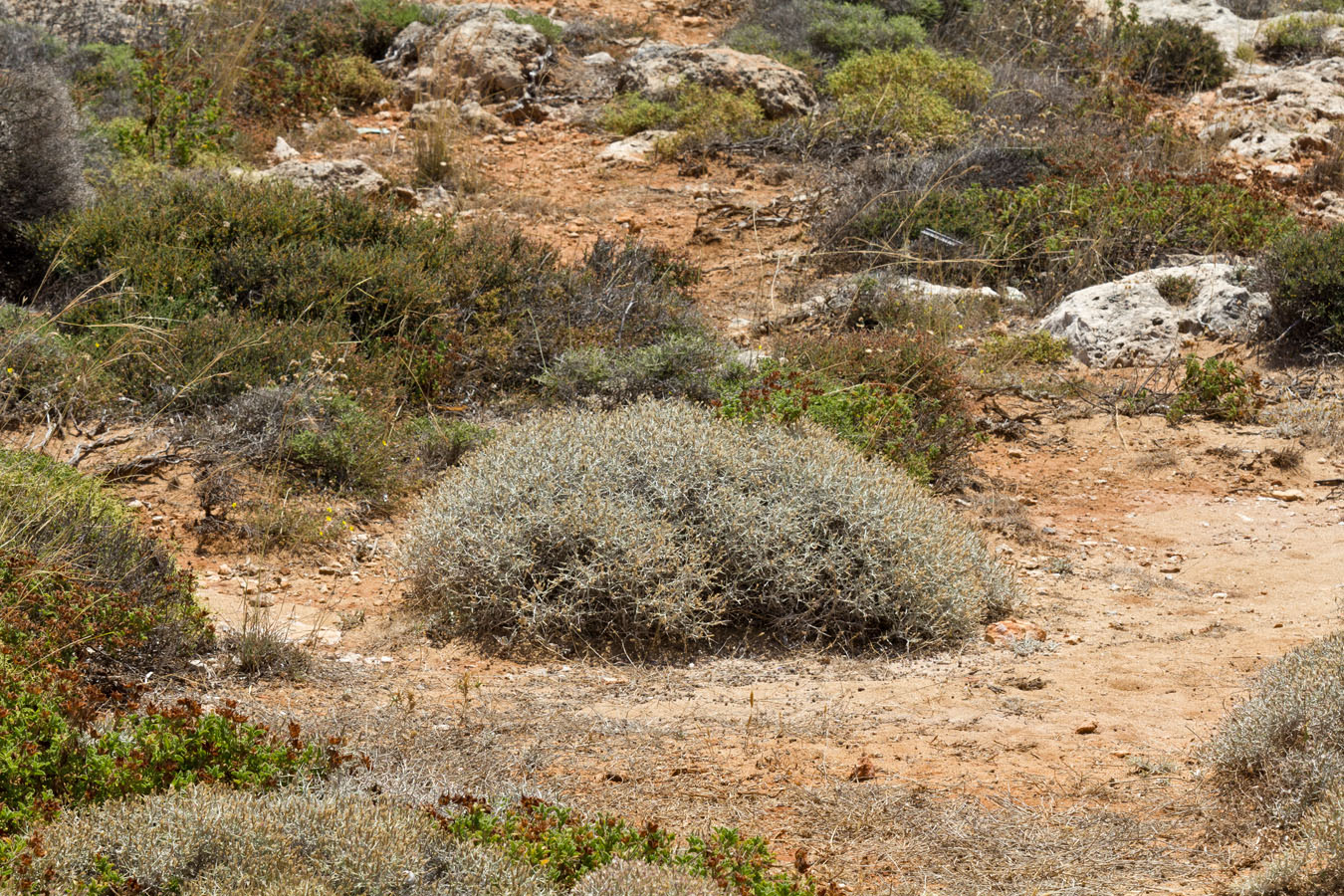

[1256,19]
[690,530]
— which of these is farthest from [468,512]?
[1256,19]

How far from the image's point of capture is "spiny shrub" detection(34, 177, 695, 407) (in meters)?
6.48

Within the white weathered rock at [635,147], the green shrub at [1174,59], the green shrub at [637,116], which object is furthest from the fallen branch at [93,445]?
the green shrub at [1174,59]

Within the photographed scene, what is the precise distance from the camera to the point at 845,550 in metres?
4.76

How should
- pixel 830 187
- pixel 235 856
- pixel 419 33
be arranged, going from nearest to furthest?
1. pixel 235 856
2. pixel 830 187
3. pixel 419 33

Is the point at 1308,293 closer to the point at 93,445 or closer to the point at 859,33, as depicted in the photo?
the point at 859,33

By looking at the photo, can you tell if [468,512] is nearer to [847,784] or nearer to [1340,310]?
[847,784]

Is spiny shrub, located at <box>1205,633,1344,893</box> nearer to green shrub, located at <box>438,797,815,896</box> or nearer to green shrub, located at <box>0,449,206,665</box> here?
green shrub, located at <box>438,797,815,896</box>

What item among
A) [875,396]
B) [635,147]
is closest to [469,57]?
[635,147]

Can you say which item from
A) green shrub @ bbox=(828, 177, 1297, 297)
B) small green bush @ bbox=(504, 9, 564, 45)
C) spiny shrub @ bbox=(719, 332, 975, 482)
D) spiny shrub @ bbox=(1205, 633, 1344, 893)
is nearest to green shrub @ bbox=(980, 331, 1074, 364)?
spiny shrub @ bbox=(719, 332, 975, 482)

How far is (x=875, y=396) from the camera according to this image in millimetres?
6465

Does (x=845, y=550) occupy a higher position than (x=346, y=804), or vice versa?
(x=346, y=804)

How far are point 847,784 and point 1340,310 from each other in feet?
21.8

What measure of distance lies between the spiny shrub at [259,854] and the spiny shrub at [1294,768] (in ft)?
5.84

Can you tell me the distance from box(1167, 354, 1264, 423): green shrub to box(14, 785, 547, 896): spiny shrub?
6311mm
